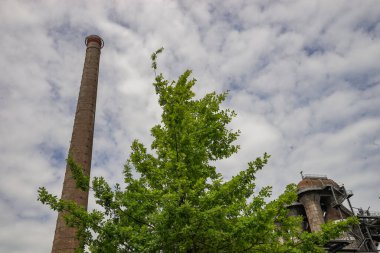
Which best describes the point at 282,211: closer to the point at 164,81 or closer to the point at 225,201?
the point at 225,201

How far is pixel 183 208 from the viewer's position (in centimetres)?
546

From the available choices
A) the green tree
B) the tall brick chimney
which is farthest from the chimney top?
the green tree

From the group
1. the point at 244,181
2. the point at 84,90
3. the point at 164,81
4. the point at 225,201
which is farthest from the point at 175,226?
the point at 84,90

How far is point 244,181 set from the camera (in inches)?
270

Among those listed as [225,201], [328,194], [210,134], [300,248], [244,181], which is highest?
[328,194]

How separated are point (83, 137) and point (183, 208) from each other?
1362cm

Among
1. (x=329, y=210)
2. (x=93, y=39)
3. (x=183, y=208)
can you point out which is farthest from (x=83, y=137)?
(x=329, y=210)

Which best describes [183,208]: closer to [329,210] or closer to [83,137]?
[83,137]

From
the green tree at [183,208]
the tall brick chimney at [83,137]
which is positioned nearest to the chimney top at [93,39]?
the tall brick chimney at [83,137]

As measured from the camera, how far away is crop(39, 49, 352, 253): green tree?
5664 mm

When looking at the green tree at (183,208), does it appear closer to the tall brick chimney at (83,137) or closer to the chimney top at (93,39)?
the tall brick chimney at (83,137)

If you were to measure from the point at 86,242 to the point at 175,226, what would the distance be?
2167 mm

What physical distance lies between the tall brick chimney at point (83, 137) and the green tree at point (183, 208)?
6560mm

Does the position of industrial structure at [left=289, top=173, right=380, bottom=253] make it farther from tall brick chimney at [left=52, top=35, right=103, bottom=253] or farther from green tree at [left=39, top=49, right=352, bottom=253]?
green tree at [left=39, top=49, right=352, bottom=253]
